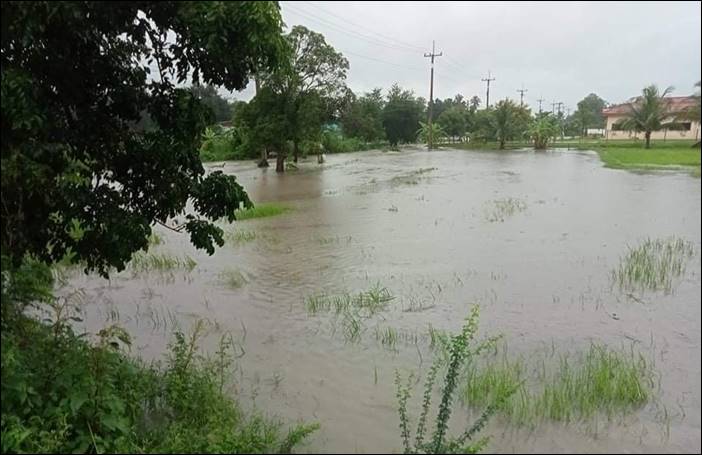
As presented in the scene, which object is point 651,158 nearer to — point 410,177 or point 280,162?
point 410,177

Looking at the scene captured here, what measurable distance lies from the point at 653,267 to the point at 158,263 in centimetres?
699

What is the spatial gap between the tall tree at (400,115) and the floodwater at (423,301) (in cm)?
4202

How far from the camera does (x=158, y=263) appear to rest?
8.24 metres

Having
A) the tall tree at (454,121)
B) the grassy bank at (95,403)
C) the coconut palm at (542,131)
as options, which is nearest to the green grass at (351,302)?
the grassy bank at (95,403)

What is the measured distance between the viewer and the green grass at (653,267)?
642 centimetres

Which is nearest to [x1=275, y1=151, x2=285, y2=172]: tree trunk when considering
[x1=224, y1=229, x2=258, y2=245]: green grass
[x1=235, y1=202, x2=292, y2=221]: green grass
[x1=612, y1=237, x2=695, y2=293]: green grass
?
[x1=235, y1=202, x2=292, y2=221]: green grass

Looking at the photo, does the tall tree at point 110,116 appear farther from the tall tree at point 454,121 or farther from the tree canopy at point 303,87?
the tall tree at point 454,121

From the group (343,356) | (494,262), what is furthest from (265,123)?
(343,356)

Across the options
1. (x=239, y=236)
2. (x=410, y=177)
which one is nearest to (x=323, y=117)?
(x=410, y=177)

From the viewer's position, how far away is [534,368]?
14.5 feet

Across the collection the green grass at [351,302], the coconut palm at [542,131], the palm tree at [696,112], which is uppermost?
the coconut palm at [542,131]

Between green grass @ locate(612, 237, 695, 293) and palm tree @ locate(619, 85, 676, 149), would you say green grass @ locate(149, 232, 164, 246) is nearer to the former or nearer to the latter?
green grass @ locate(612, 237, 695, 293)

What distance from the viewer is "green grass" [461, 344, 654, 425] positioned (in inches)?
138

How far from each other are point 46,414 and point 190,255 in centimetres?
635
